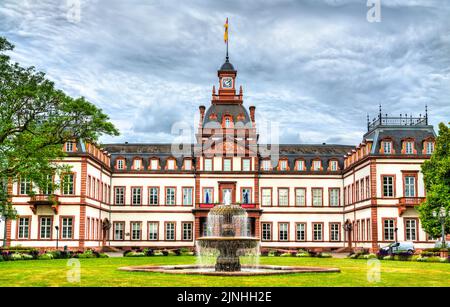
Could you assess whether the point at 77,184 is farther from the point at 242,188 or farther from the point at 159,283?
the point at 159,283

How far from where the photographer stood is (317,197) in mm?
68812

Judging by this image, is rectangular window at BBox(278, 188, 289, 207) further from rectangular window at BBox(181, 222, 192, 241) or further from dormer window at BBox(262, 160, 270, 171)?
rectangular window at BBox(181, 222, 192, 241)

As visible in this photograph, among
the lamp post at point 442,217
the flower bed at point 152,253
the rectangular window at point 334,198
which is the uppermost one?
the rectangular window at point 334,198

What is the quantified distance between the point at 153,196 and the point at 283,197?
14616mm

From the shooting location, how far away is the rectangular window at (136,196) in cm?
6831

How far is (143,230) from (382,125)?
2844 centimetres

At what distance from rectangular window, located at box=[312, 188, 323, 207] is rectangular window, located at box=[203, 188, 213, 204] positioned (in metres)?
11.6

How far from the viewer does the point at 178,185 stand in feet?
224

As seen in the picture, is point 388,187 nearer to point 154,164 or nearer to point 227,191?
point 227,191

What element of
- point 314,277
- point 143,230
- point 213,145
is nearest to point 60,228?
point 143,230

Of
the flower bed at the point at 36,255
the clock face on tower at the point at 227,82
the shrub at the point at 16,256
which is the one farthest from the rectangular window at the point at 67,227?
the clock face on tower at the point at 227,82

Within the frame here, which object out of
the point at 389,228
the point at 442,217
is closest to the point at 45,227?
the point at 389,228

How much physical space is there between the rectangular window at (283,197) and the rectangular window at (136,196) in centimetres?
1564

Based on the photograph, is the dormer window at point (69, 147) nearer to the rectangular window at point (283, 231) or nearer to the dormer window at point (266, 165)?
the dormer window at point (266, 165)
